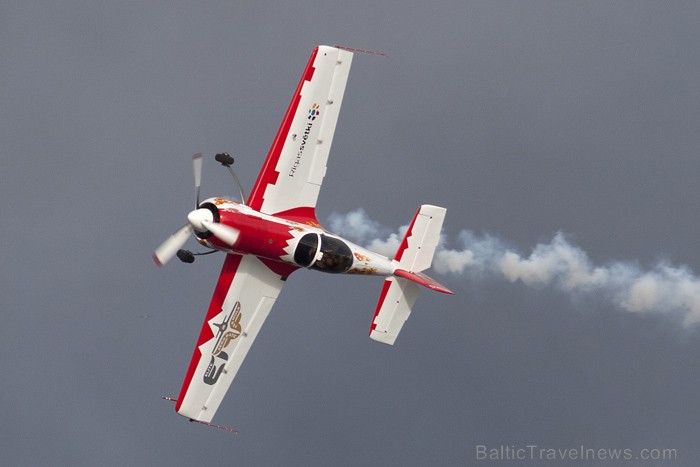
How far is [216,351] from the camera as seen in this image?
99.3 feet

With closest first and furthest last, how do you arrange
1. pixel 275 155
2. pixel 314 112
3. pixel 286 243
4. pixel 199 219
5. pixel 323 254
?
pixel 199 219 → pixel 286 243 → pixel 323 254 → pixel 275 155 → pixel 314 112

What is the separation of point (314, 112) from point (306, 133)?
723 mm

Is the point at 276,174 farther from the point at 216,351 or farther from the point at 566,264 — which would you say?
the point at 566,264

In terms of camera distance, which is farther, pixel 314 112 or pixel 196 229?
pixel 314 112

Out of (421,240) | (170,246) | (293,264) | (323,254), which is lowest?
(170,246)

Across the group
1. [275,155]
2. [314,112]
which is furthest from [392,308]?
[314,112]

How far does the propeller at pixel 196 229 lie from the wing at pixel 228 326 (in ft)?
7.85

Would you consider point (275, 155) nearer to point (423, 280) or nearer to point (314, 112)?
point (314, 112)

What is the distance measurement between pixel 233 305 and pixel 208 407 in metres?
3.31

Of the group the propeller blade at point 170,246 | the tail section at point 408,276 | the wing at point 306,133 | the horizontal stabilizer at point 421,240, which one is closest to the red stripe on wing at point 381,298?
the tail section at point 408,276

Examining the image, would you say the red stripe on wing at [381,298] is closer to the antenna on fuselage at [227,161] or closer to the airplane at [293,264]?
the airplane at [293,264]

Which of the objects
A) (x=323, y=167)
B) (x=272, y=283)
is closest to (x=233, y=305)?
(x=272, y=283)

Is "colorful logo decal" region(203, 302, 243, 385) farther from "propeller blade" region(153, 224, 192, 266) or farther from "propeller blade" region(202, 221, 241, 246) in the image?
"propeller blade" region(153, 224, 192, 266)

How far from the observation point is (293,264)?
29641 mm
